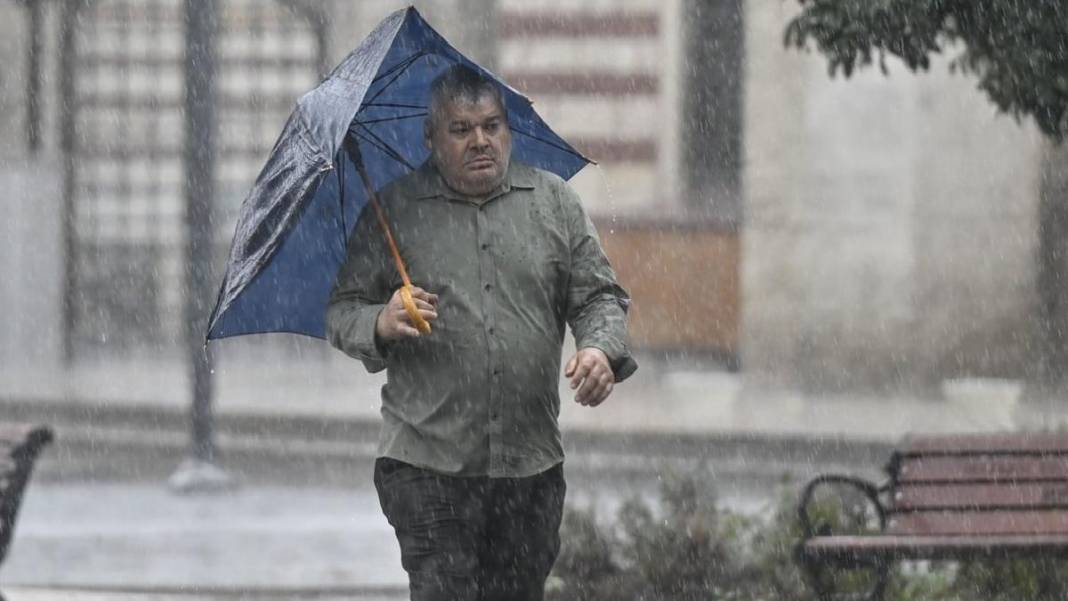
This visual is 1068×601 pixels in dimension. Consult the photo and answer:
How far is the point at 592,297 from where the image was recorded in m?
5.22

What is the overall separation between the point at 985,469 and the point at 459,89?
304 centimetres

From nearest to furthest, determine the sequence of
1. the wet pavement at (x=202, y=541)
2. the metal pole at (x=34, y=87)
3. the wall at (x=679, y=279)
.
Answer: the wet pavement at (x=202, y=541) → the wall at (x=679, y=279) → the metal pole at (x=34, y=87)

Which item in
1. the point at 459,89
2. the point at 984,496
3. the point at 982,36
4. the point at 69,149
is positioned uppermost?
the point at 69,149

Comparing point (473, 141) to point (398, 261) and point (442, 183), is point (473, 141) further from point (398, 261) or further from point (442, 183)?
point (398, 261)

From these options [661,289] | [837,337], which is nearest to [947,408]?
[837,337]

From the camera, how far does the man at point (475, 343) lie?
16.8 feet

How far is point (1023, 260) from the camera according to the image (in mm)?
17719

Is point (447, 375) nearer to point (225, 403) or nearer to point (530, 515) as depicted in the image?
point (530, 515)

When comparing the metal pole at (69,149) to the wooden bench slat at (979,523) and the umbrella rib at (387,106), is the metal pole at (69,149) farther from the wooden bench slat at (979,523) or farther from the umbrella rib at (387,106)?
the umbrella rib at (387,106)

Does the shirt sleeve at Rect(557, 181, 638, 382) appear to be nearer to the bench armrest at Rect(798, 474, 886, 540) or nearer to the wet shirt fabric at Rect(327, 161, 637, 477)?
the wet shirt fabric at Rect(327, 161, 637, 477)

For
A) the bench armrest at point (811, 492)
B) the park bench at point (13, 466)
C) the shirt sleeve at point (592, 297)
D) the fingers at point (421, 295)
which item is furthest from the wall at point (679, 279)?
the fingers at point (421, 295)

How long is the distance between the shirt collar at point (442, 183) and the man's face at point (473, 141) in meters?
0.05

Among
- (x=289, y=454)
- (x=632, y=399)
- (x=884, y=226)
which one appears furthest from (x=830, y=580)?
(x=884, y=226)

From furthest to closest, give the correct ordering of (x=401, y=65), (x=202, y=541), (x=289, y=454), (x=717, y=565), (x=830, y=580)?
(x=289, y=454) → (x=202, y=541) → (x=717, y=565) → (x=830, y=580) → (x=401, y=65)
